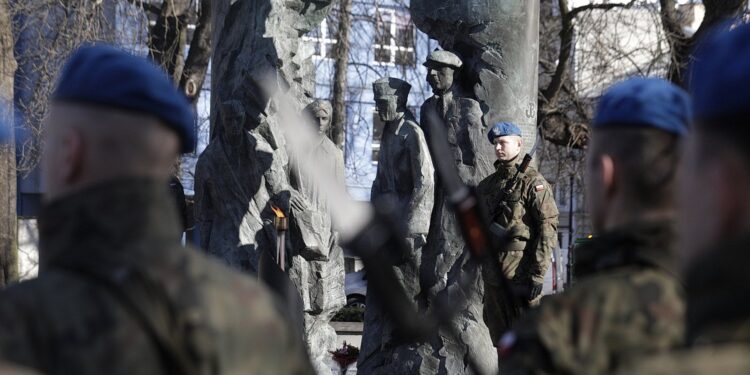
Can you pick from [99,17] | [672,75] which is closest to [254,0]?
[99,17]

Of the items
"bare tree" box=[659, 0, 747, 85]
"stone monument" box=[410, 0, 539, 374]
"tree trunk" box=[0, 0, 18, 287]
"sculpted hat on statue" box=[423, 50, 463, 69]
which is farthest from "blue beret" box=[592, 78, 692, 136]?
"bare tree" box=[659, 0, 747, 85]

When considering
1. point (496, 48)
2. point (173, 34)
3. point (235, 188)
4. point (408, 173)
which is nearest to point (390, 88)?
point (408, 173)

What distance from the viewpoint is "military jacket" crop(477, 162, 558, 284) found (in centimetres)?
956

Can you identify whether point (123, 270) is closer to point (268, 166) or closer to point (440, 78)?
point (440, 78)

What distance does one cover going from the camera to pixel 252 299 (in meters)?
2.30

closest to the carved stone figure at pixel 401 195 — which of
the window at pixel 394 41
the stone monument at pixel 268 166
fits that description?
the stone monument at pixel 268 166

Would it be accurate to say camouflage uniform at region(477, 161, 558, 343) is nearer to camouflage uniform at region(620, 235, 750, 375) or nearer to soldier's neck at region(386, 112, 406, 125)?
soldier's neck at region(386, 112, 406, 125)

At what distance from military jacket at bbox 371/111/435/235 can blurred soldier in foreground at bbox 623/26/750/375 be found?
909cm

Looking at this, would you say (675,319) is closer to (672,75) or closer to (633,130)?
(633,130)

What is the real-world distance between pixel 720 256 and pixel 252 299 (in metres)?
0.90

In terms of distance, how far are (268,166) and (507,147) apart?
9.71 ft

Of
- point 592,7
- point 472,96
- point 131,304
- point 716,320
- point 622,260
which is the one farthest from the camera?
point 592,7

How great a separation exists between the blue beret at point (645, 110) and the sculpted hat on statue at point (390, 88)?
8.40 m

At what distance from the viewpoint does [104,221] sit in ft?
7.50
